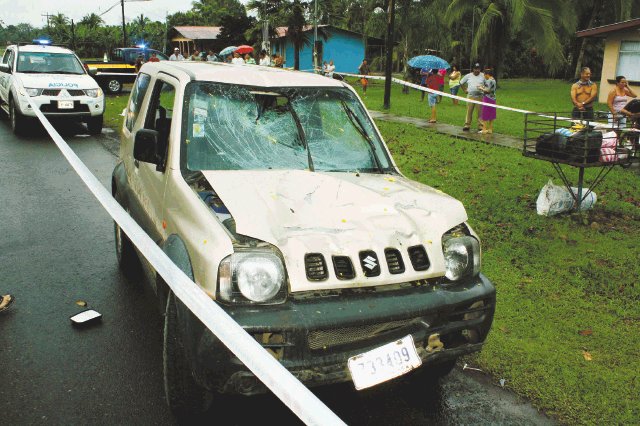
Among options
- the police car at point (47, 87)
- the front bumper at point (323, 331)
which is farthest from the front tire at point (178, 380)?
the police car at point (47, 87)

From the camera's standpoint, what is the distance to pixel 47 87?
42.1 feet

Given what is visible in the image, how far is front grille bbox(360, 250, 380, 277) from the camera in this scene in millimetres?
2922

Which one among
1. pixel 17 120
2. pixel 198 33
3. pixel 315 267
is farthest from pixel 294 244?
pixel 198 33

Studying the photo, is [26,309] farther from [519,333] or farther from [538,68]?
[538,68]

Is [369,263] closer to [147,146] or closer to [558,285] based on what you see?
[147,146]

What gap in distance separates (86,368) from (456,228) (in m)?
2.51

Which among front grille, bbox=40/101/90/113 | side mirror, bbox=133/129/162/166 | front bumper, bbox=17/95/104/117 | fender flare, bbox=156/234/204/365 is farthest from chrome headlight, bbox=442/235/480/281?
front grille, bbox=40/101/90/113

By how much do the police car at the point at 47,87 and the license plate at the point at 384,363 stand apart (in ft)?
38.4

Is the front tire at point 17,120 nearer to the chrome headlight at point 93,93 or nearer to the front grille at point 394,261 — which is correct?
the chrome headlight at point 93,93

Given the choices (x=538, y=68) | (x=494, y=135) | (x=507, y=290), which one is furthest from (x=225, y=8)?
(x=507, y=290)

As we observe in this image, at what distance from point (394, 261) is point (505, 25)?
3255cm

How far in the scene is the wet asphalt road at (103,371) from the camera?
335 centimetres

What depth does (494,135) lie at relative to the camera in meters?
14.7

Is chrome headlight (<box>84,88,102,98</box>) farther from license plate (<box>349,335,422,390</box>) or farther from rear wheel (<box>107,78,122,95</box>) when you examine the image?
license plate (<box>349,335,422,390</box>)
